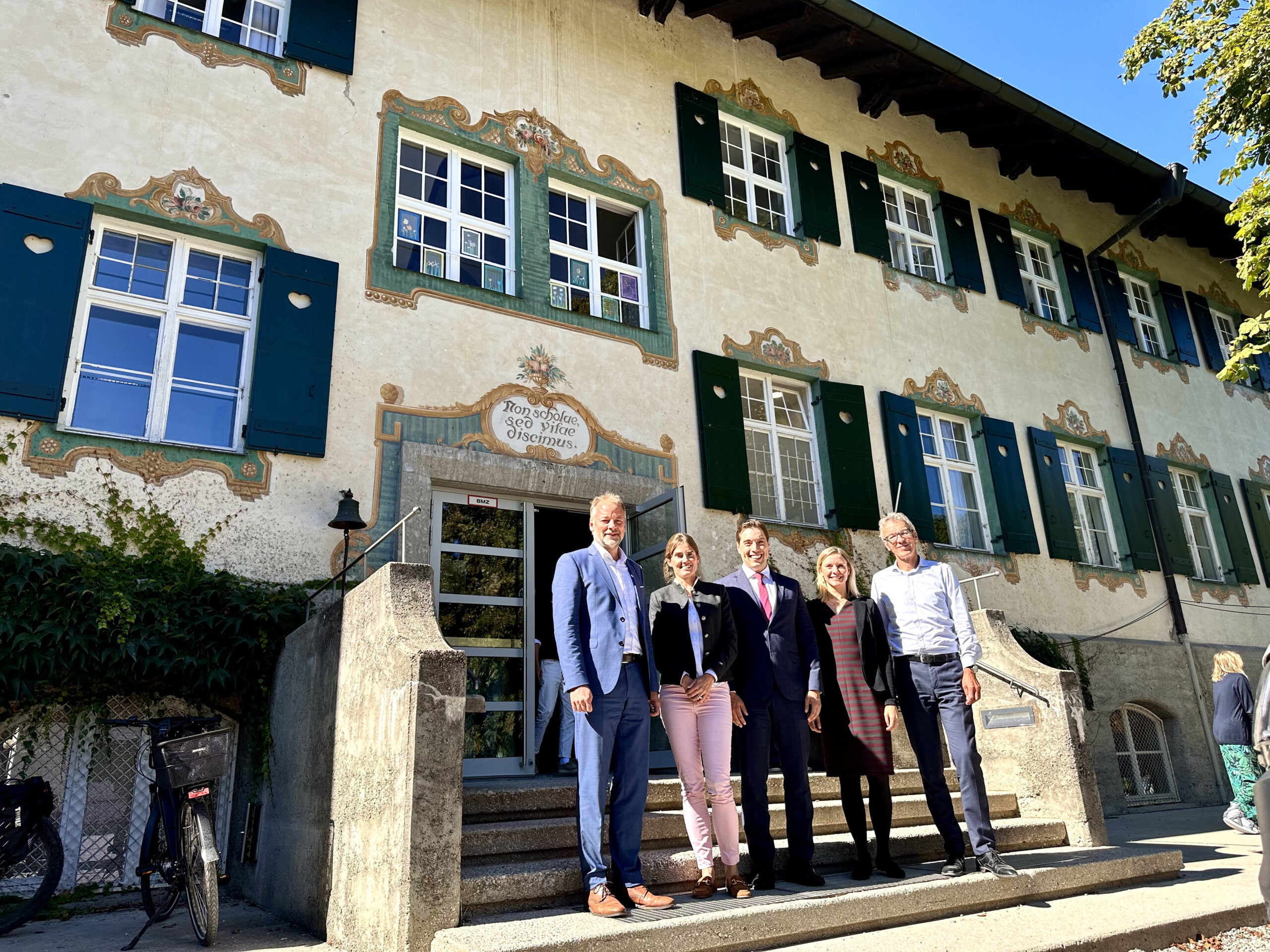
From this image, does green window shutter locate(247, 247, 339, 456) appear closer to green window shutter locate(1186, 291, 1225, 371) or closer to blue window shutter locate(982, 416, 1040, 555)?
blue window shutter locate(982, 416, 1040, 555)

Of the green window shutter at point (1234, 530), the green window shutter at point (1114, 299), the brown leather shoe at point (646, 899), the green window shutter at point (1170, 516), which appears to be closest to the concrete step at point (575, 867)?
the brown leather shoe at point (646, 899)

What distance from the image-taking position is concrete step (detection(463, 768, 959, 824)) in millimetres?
4852

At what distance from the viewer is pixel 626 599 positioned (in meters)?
4.14

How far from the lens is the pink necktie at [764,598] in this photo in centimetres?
465

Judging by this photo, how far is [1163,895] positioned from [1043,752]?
1.71m

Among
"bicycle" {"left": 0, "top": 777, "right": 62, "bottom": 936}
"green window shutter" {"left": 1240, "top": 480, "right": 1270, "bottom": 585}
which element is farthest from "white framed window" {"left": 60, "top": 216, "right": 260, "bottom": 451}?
"green window shutter" {"left": 1240, "top": 480, "right": 1270, "bottom": 585}

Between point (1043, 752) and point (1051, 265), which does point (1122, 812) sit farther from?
point (1051, 265)

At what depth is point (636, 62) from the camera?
379 inches

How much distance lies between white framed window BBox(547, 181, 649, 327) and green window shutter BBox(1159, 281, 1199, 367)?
9.26m

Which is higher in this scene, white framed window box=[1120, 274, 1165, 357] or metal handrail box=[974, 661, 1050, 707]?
white framed window box=[1120, 274, 1165, 357]

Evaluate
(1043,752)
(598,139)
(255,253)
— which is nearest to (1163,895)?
(1043,752)

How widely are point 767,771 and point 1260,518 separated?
492 inches

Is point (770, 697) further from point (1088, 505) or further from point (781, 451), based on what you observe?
point (1088, 505)

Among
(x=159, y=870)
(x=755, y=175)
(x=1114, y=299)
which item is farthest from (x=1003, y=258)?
(x=159, y=870)
